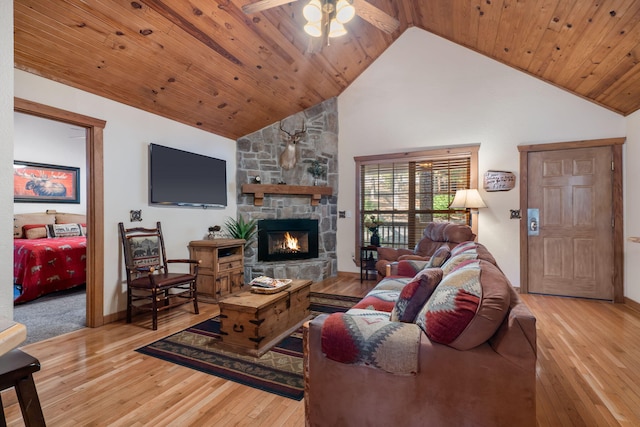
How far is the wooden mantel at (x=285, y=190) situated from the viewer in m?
4.91

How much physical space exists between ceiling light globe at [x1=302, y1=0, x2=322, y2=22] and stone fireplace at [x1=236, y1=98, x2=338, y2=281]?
290 centimetres

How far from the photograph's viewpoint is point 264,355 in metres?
2.45

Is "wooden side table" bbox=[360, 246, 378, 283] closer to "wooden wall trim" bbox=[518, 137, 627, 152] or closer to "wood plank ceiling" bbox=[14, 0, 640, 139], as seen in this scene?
"wooden wall trim" bbox=[518, 137, 627, 152]

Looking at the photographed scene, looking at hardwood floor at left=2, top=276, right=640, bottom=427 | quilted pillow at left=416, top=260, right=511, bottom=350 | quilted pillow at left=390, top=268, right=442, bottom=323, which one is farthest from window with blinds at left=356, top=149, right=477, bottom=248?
quilted pillow at left=416, top=260, right=511, bottom=350

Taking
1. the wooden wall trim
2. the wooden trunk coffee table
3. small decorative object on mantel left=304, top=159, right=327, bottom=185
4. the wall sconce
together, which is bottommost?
the wooden trunk coffee table

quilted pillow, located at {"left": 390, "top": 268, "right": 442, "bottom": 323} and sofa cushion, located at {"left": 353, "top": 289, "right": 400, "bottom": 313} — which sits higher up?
quilted pillow, located at {"left": 390, "top": 268, "right": 442, "bottom": 323}

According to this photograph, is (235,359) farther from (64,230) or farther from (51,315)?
(64,230)

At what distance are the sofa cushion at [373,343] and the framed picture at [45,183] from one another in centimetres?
618

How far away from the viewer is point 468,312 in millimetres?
1218

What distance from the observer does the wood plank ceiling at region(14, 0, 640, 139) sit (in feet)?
8.11

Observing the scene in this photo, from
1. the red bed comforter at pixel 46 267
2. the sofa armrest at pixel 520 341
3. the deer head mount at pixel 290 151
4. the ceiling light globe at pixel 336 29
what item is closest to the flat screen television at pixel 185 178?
the deer head mount at pixel 290 151

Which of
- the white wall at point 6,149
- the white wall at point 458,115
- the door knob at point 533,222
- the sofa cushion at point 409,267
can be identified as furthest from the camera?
the door knob at point 533,222

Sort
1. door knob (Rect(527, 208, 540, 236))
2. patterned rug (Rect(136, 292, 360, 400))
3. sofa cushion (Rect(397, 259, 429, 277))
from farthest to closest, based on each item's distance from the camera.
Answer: door knob (Rect(527, 208, 540, 236)) → sofa cushion (Rect(397, 259, 429, 277)) → patterned rug (Rect(136, 292, 360, 400))

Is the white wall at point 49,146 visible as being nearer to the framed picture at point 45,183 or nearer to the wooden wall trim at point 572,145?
the framed picture at point 45,183
